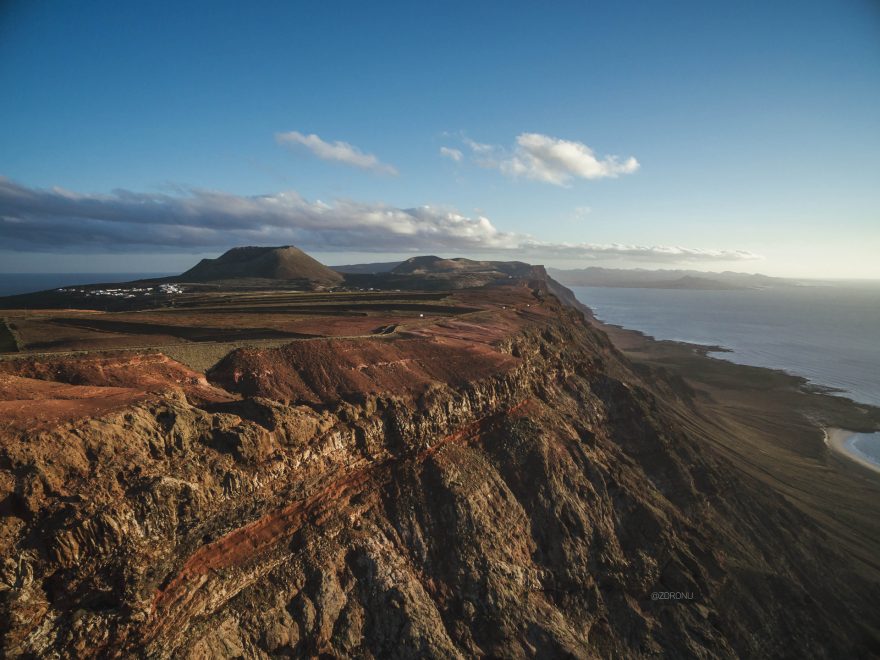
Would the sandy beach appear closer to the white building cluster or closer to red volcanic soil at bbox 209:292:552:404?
red volcanic soil at bbox 209:292:552:404

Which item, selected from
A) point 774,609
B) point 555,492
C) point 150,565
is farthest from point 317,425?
point 774,609

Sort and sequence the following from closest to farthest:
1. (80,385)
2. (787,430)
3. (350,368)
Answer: (80,385)
(350,368)
(787,430)

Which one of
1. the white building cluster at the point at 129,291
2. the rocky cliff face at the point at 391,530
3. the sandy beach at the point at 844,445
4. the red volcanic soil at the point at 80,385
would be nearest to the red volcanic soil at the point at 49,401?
the red volcanic soil at the point at 80,385

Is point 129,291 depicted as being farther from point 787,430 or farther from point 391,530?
point 787,430

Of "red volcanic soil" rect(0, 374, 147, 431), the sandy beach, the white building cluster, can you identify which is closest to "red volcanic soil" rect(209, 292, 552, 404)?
"red volcanic soil" rect(0, 374, 147, 431)

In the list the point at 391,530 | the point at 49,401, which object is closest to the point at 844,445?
the point at 391,530

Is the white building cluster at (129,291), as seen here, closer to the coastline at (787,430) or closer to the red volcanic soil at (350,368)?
the red volcanic soil at (350,368)
